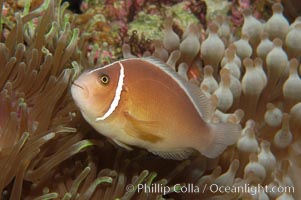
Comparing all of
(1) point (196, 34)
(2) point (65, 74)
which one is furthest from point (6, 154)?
(1) point (196, 34)

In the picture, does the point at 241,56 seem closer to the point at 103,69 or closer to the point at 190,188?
the point at 190,188

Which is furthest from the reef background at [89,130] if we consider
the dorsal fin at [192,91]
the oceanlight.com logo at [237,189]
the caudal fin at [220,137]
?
the dorsal fin at [192,91]

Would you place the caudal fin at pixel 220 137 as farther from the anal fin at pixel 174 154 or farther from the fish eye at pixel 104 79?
the fish eye at pixel 104 79

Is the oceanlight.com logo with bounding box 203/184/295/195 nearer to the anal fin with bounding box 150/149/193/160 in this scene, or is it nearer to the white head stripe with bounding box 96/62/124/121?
the anal fin with bounding box 150/149/193/160

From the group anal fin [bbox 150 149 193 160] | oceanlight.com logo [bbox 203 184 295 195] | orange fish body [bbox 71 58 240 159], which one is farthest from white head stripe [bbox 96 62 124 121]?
oceanlight.com logo [bbox 203 184 295 195]

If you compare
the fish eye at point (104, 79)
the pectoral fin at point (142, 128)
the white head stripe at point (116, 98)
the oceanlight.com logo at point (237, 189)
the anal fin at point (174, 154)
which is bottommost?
the oceanlight.com logo at point (237, 189)

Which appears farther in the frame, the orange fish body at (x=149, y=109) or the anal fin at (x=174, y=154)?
the anal fin at (x=174, y=154)
